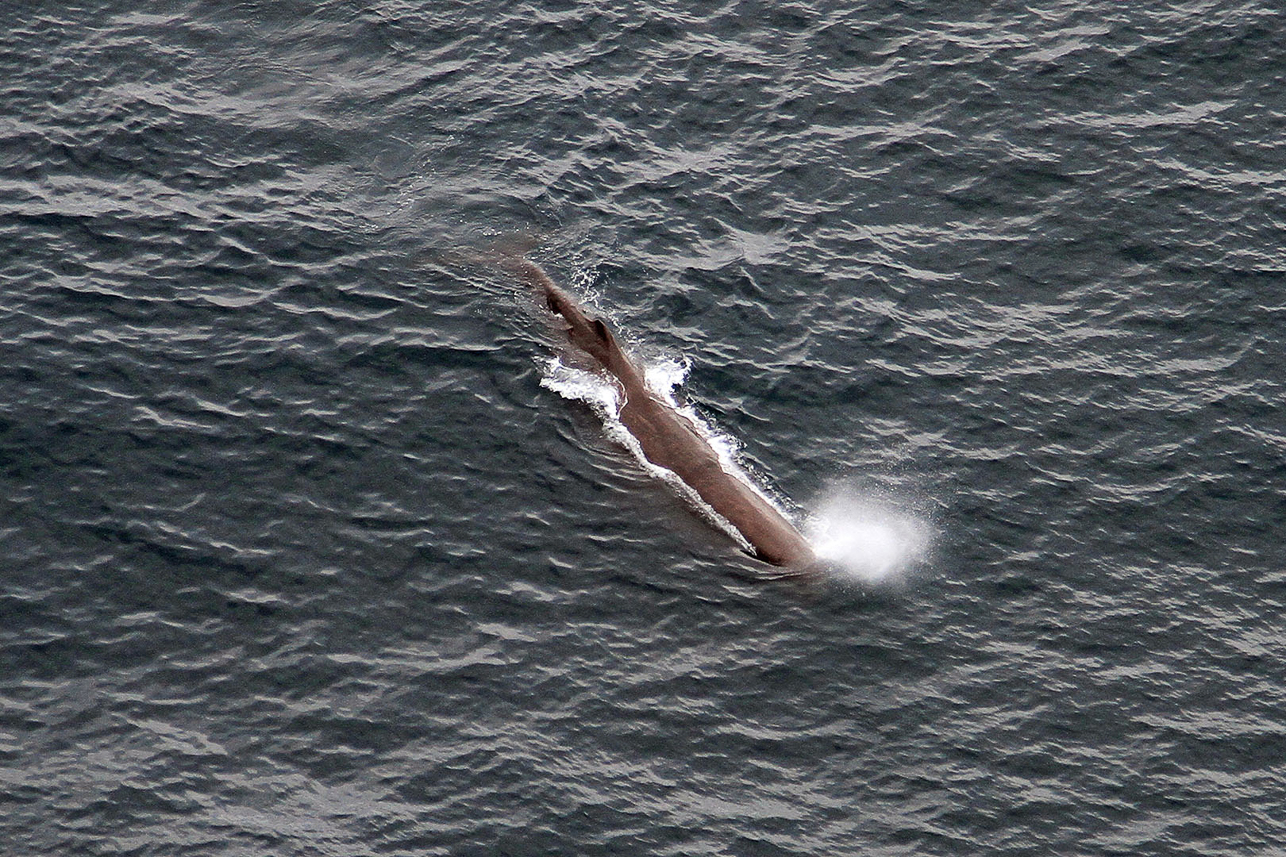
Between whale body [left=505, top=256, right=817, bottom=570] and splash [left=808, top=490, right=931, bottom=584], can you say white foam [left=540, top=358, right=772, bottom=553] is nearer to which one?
whale body [left=505, top=256, right=817, bottom=570]

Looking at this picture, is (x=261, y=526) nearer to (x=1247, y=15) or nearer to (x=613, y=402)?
(x=613, y=402)

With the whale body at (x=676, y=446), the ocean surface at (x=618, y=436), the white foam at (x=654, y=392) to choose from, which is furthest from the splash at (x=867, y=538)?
the white foam at (x=654, y=392)

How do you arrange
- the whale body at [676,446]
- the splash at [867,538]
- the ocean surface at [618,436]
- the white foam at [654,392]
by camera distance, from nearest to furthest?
the ocean surface at [618,436]
the splash at [867,538]
the whale body at [676,446]
the white foam at [654,392]

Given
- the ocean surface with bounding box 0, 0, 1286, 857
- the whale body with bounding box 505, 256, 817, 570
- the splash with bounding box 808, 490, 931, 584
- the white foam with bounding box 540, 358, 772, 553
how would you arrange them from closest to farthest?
the ocean surface with bounding box 0, 0, 1286, 857 → the splash with bounding box 808, 490, 931, 584 → the whale body with bounding box 505, 256, 817, 570 → the white foam with bounding box 540, 358, 772, 553

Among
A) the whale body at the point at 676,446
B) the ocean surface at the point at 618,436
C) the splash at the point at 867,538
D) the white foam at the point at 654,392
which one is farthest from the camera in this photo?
the white foam at the point at 654,392

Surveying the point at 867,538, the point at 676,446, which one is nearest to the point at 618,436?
the point at 676,446

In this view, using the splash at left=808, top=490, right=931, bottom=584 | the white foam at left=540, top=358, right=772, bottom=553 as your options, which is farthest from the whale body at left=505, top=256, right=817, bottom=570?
the splash at left=808, top=490, right=931, bottom=584

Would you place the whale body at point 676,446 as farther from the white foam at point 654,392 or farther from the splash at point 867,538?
the splash at point 867,538
